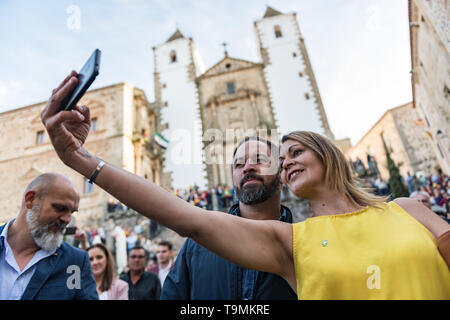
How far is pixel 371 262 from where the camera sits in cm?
129

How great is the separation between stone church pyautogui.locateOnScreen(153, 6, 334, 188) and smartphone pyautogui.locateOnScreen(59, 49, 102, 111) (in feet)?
64.0

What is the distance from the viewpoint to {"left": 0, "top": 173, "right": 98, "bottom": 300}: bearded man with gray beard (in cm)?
230

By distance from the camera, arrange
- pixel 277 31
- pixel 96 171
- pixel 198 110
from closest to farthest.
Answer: pixel 96 171 → pixel 198 110 → pixel 277 31

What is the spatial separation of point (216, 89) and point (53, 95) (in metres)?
25.5

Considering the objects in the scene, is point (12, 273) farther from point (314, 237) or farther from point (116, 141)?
point (116, 141)

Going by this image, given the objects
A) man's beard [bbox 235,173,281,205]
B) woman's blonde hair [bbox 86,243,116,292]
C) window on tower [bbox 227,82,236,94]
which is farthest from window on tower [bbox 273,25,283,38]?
man's beard [bbox 235,173,281,205]

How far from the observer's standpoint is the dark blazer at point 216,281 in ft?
5.96

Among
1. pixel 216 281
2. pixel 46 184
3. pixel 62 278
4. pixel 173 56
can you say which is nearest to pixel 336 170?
pixel 216 281

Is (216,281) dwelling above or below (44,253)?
below

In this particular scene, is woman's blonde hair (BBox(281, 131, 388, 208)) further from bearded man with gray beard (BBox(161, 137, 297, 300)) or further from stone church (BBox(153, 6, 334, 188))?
stone church (BBox(153, 6, 334, 188))

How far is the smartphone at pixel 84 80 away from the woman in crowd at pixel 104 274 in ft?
12.5

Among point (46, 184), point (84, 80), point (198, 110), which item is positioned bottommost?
point (84, 80)

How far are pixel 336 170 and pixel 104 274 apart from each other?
4.20 meters

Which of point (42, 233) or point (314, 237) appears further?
point (42, 233)
